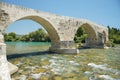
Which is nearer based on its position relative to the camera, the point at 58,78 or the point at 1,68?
the point at 1,68

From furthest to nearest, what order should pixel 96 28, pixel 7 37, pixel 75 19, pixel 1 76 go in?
pixel 7 37
pixel 96 28
pixel 75 19
pixel 1 76

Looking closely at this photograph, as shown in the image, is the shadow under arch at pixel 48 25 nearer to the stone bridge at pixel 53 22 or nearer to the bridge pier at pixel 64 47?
the stone bridge at pixel 53 22

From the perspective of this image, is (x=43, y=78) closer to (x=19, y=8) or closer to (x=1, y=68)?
(x=1, y=68)

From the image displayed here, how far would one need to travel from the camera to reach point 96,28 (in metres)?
29.0

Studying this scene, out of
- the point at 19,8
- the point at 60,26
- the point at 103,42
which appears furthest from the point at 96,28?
the point at 19,8

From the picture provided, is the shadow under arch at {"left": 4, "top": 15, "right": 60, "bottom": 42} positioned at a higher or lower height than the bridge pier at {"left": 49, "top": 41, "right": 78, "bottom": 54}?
higher

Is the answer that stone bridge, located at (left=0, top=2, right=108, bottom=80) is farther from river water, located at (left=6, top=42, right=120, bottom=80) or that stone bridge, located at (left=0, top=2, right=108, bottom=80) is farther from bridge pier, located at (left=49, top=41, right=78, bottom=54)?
river water, located at (left=6, top=42, right=120, bottom=80)

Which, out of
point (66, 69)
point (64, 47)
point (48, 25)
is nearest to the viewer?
point (66, 69)

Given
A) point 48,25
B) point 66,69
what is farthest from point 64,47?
point 66,69

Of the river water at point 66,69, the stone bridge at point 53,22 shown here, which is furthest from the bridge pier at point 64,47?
the river water at point 66,69

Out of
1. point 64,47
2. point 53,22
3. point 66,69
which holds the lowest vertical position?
point 66,69

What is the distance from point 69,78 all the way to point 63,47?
35.3 feet

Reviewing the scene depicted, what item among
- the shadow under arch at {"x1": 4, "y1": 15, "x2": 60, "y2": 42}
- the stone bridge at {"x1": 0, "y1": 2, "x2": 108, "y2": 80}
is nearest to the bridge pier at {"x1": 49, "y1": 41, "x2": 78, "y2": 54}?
the stone bridge at {"x1": 0, "y1": 2, "x2": 108, "y2": 80}

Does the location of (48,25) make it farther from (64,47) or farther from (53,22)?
(64,47)
